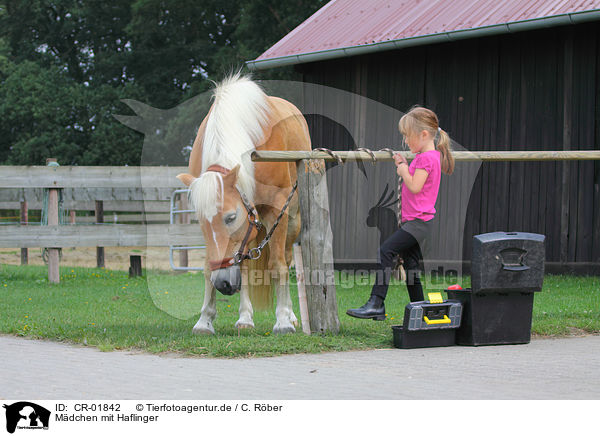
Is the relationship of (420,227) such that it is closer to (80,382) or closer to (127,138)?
(80,382)

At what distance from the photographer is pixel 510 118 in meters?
13.5

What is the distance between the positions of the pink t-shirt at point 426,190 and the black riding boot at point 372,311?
2.36 ft

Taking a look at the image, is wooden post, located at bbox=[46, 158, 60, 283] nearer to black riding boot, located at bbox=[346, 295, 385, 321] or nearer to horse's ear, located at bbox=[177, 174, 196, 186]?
horse's ear, located at bbox=[177, 174, 196, 186]

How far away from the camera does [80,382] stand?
5184mm

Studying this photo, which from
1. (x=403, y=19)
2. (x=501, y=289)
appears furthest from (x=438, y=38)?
(x=501, y=289)

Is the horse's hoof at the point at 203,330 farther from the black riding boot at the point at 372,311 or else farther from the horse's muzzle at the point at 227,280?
the black riding boot at the point at 372,311

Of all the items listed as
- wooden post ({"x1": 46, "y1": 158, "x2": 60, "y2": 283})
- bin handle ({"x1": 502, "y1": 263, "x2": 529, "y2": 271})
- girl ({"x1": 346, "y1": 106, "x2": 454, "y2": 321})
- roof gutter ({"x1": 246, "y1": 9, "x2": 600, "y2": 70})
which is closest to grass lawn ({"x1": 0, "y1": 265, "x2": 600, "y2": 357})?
wooden post ({"x1": 46, "y1": 158, "x2": 60, "y2": 283})

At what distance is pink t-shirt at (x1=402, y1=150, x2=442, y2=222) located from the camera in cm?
664

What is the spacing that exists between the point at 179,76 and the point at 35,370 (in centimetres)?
3473

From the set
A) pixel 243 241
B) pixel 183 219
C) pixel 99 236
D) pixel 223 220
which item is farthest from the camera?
pixel 183 219

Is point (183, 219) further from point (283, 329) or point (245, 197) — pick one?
point (245, 197)

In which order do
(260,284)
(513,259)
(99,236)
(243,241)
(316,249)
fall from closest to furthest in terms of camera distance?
(243,241), (513,259), (316,249), (260,284), (99,236)

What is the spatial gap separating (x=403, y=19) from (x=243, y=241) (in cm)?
860

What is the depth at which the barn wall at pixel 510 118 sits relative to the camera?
12.8 metres
